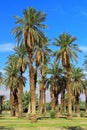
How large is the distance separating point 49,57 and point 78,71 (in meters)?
21.8

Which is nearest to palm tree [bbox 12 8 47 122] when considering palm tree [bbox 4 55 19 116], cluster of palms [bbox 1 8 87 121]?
cluster of palms [bbox 1 8 87 121]

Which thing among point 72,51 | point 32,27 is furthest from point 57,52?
point 32,27

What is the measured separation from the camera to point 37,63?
6981cm

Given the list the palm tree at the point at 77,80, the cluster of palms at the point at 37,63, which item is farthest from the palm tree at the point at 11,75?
the palm tree at the point at 77,80

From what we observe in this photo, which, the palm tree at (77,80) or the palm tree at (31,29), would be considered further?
the palm tree at (77,80)

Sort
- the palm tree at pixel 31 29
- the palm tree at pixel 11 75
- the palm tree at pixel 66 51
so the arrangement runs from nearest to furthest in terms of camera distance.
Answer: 1. the palm tree at pixel 31 29
2. the palm tree at pixel 66 51
3. the palm tree at pixel 11 75

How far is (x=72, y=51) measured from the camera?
231 feet

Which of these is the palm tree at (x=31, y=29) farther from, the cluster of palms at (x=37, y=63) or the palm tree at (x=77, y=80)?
the palm tree at (x=77, y=80)

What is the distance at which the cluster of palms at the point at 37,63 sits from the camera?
2263 inches

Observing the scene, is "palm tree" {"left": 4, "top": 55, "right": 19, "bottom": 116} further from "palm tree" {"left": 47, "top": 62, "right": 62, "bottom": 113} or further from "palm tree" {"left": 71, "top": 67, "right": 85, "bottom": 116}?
"palm tree" {"left": 71, "top": 67, "right": 85, "bottom": 116}

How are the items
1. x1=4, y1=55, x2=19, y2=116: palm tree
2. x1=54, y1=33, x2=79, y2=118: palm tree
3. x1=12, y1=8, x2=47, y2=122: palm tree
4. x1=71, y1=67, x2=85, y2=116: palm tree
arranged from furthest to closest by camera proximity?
x1=71, y1=67, x2=85, y2=116: palm tree, x1=4, y1=55, x2=19, y2=116: palm tree, x1=54, y1=33, x2=79, y2=118: palm tree, x1=12, y1=8, x2=47, y2=122: palm tree

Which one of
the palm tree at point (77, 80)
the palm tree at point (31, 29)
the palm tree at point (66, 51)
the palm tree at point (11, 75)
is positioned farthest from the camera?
the palm tree at point (77, 80)

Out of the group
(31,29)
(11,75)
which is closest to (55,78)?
(11,75)

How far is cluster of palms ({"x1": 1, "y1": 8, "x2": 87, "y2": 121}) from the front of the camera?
57.5 m
